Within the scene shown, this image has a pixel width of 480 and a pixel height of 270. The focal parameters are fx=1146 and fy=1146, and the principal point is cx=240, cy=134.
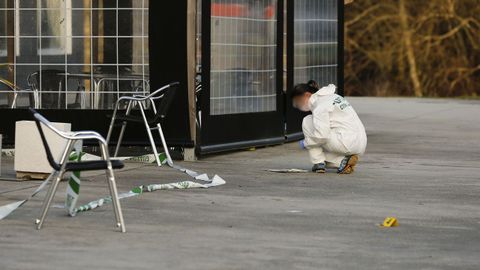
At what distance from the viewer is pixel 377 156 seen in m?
15.0

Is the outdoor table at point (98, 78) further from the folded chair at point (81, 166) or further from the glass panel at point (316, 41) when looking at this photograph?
the folded chair at point (81, 166)

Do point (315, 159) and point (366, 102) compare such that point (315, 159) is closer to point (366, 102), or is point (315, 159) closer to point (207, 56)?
point (207, 56)

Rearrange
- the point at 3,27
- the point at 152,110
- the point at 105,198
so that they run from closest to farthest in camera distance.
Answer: the point at 105,198
the point at 152,110
the point at 3,27

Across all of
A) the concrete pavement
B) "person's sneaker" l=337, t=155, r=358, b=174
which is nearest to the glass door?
the concrete pavement

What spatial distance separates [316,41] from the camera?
17.1m

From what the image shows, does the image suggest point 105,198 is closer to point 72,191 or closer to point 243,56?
point 72,191

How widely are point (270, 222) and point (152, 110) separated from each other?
477 centimetres

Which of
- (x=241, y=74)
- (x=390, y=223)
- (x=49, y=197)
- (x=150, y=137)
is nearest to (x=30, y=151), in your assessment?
(x=150, y=137)

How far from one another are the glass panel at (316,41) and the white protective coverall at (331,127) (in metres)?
3.96

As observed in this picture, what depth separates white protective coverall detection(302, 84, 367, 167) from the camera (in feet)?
40.2

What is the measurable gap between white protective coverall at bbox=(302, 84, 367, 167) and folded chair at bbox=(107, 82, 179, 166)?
1.56m

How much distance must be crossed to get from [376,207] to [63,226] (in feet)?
9.38

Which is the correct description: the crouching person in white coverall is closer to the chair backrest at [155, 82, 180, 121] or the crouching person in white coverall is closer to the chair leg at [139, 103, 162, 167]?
the chair backrest at [155, 82, 180, 121]

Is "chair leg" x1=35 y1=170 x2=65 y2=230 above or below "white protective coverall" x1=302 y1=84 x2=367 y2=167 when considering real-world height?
below
